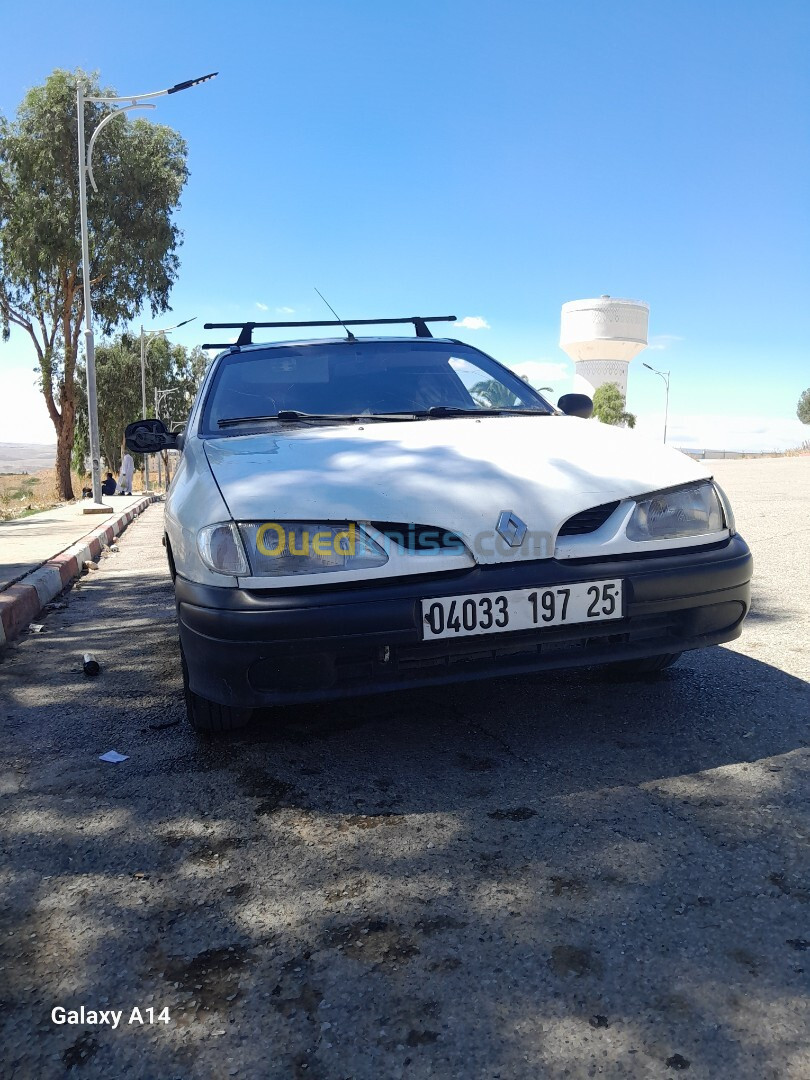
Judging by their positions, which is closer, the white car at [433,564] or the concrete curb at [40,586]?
the white car at [433,564]

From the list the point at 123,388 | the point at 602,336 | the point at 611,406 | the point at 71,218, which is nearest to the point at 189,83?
the point at 71,218

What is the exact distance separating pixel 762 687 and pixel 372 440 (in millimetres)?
1810

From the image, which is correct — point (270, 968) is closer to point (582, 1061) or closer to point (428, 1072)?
point (428, 1072)

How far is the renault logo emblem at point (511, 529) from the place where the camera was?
8.51ft

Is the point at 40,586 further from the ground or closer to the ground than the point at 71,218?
closer to the ground

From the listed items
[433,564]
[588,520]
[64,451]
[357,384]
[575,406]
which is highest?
[357,384]

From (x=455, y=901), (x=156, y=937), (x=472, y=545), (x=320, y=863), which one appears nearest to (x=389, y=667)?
(x=472, y=545)

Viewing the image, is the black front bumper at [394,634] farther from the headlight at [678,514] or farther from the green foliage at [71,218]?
the green foliage at [71,218]

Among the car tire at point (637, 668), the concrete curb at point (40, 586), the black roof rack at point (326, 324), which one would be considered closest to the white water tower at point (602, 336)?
the concrete curb at point (40, 586)

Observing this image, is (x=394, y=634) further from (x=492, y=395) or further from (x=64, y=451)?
(x=64, y=451)

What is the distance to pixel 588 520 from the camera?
2.71 meters

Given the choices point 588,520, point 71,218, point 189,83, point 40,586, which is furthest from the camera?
point 71,218

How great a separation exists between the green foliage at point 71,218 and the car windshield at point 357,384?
26038mm

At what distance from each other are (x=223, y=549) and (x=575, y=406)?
2173mm
